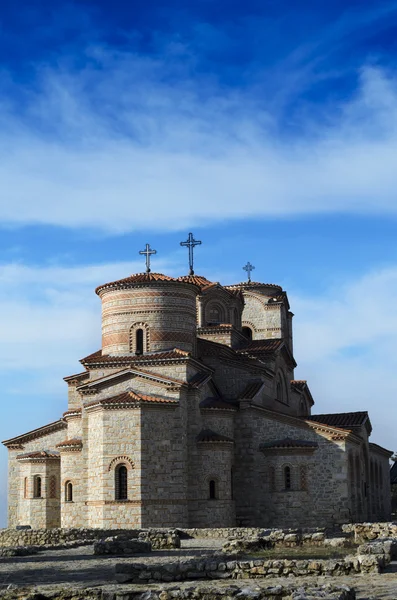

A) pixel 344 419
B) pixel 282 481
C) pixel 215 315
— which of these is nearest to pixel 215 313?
pixel 215 315

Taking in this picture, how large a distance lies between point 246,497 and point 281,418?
2999 mm

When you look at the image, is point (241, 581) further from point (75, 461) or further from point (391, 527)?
point (75, 461)

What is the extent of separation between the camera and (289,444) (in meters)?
28.4

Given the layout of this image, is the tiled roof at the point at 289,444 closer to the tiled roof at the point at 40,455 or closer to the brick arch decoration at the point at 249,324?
the tiled roof at the point at 40,455

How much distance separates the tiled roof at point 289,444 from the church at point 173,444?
4cm

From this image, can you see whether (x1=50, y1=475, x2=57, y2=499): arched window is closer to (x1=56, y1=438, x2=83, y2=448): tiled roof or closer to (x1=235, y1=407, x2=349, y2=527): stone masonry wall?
(x1=56, y1=438, x2=83, y2=448): tiled roof

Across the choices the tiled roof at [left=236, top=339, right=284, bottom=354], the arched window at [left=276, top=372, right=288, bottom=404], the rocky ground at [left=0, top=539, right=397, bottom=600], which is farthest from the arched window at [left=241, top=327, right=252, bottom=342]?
the rocky ground at [left=0, top=539, right=397, bottom=600]

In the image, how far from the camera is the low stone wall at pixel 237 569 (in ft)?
39.0

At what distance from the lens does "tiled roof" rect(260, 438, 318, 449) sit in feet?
93.1

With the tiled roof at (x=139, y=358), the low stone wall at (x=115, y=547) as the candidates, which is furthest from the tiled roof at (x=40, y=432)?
the low stone wall at (x=115, y=547)

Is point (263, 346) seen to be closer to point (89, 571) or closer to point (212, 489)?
point (212, 489)

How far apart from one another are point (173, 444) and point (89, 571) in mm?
12073

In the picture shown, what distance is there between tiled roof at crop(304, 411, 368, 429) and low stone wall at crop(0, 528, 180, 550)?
1254cm

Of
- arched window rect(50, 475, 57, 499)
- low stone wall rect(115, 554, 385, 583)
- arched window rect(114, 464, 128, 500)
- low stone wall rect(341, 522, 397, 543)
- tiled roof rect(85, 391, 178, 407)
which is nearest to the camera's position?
low stone wall rect(115, 554, 385, 583)
